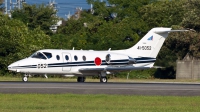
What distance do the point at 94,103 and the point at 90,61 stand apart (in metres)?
18.9

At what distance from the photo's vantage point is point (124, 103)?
21516mm

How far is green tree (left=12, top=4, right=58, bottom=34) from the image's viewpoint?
84188 mm

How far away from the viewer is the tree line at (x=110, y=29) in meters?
56.1

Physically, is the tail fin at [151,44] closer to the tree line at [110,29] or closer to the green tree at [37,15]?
the tree line at [110,29]

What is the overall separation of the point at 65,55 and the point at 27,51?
55.9 ft

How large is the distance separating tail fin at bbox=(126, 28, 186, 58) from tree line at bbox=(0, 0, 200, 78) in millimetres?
9165

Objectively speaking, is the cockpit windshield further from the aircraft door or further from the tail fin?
the tail fin

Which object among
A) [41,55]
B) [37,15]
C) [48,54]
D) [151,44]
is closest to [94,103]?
[41,55]

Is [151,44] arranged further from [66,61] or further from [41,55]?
[41,55]

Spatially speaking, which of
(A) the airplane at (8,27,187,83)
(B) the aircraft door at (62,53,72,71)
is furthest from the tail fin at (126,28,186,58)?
(B) the aircraft door at (62,53,72,71)

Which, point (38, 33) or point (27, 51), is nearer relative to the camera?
point (27, 51)

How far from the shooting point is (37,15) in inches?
3359

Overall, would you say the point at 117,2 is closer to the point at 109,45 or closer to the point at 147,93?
the point at 109,45

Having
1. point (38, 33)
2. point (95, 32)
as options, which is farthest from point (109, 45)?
point (95, 32)
